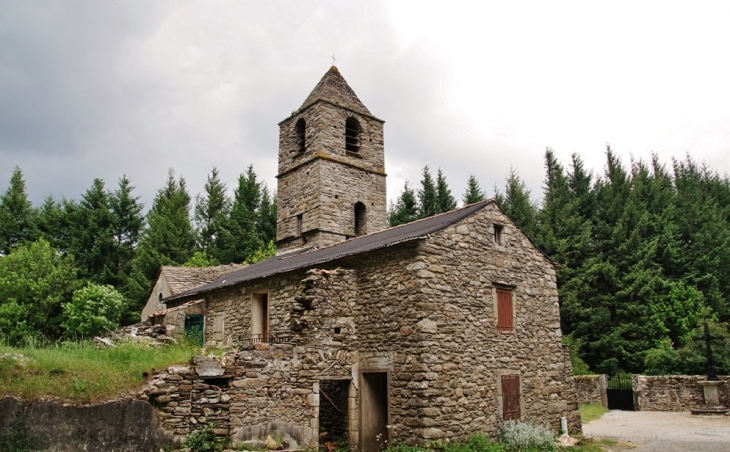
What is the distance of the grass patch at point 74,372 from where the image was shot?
Result: 8.99 metres

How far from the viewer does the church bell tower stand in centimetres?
2105

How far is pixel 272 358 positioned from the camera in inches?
443

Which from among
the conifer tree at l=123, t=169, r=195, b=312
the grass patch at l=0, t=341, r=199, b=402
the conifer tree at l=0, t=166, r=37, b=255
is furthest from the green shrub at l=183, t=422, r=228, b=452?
the conifer tree at l=0, t=166, r=37, b=255

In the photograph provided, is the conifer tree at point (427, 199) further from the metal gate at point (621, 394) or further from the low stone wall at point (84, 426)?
the low stone wall at point (84, 426)

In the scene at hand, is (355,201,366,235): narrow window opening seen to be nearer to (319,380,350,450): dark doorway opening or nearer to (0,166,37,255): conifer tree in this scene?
(319,380,350,450): dark doorway opening

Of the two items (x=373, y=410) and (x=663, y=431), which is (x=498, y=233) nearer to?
(x=373, y=410)

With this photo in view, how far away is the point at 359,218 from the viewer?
22109 mm

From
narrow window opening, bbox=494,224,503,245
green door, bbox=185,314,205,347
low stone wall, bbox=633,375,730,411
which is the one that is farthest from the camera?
low stone wall, bbox=633,375,730,411

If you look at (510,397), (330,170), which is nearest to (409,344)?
(510,397)

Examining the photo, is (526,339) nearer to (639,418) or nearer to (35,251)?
(639,418)

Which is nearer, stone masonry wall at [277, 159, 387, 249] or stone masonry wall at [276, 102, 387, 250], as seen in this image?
stone masonry wall at [277, 159, 387, 249]

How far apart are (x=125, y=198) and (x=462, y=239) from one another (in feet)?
104

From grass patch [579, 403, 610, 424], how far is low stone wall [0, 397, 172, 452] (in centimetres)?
1455

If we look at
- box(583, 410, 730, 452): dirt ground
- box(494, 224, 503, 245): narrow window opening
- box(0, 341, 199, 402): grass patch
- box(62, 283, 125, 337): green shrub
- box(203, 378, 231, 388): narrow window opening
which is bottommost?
box(583, 410, 730, 452): dirt ground
